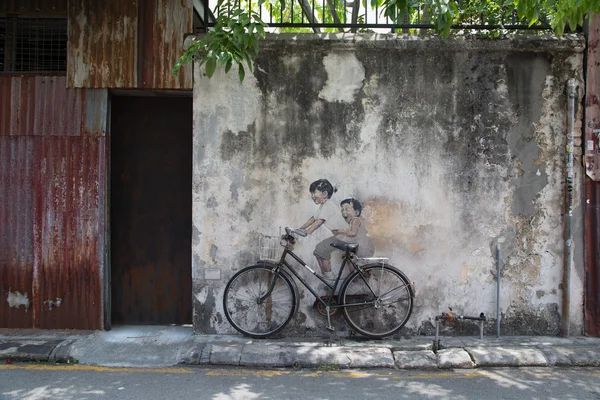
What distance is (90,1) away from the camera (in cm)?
675

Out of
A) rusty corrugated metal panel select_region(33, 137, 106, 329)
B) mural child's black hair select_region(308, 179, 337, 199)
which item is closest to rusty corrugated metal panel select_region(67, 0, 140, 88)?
rusty corrugated metal panel select_region(33, 137, 106, 329)

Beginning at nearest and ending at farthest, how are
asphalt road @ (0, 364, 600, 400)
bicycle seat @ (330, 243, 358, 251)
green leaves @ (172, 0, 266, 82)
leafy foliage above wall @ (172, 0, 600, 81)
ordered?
asphalt road @ (0, 364, 600, 400)
leafy foliage above wall @ (172, 0, 600, 81)
green leaves @ (172, 0, 266, 82)
bicycle seat @ (330, 243, 358, 251)

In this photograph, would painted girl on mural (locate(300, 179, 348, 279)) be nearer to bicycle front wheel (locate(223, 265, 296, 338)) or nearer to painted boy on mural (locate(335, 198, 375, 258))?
painted boy on mural (locate(335, 198, 375, 258))

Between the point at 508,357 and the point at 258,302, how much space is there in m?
2.82

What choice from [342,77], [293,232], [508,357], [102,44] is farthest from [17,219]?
[508,357]

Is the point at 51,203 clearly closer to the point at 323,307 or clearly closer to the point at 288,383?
the point at 323,307

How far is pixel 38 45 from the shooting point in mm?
6918

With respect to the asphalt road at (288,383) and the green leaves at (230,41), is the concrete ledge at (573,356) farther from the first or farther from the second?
the green leaves at (230,41)

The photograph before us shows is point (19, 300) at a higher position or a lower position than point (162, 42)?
lower

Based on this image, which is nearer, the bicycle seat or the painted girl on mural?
the bicycle seat

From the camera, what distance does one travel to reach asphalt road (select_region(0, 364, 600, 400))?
16.2ft

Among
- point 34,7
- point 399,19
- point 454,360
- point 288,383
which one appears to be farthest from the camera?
point 34,7

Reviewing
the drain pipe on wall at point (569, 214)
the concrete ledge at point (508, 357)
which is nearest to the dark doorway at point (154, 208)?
the concrete ledge at point (508, 357)

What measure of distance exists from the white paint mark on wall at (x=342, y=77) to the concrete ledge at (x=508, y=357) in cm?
323
